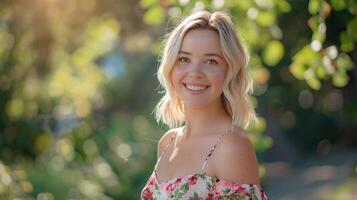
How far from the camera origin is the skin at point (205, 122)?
2.75m

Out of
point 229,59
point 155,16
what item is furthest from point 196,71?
point 155,16

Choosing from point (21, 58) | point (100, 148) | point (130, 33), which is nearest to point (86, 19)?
point (21, 58)

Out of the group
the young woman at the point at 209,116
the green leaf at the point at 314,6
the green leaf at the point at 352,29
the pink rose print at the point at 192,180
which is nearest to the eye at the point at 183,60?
the young woman at the point at 209,116

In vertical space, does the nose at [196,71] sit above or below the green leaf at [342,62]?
below

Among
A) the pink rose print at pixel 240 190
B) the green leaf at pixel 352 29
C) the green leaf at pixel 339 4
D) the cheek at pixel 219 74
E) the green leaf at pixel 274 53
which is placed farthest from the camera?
the green leaf at pixel 274 53

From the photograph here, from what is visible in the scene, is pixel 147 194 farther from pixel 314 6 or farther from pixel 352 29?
pixel 352 29

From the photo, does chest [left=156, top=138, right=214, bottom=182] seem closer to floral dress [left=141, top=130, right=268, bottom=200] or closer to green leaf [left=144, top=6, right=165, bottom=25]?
floral dress [left=141, top=130, right=268, bottom=200]

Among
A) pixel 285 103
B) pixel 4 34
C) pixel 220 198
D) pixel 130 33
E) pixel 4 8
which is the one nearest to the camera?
pixel 220 198

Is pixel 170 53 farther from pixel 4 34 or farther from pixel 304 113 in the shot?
pixel 304 113

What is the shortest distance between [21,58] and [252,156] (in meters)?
5.71

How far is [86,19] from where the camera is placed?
26.6 ft

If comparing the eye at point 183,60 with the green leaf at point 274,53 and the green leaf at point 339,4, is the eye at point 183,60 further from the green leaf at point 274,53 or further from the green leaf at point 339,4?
the green leaf at point 274,53

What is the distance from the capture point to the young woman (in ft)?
9.00

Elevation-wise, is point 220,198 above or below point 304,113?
below
